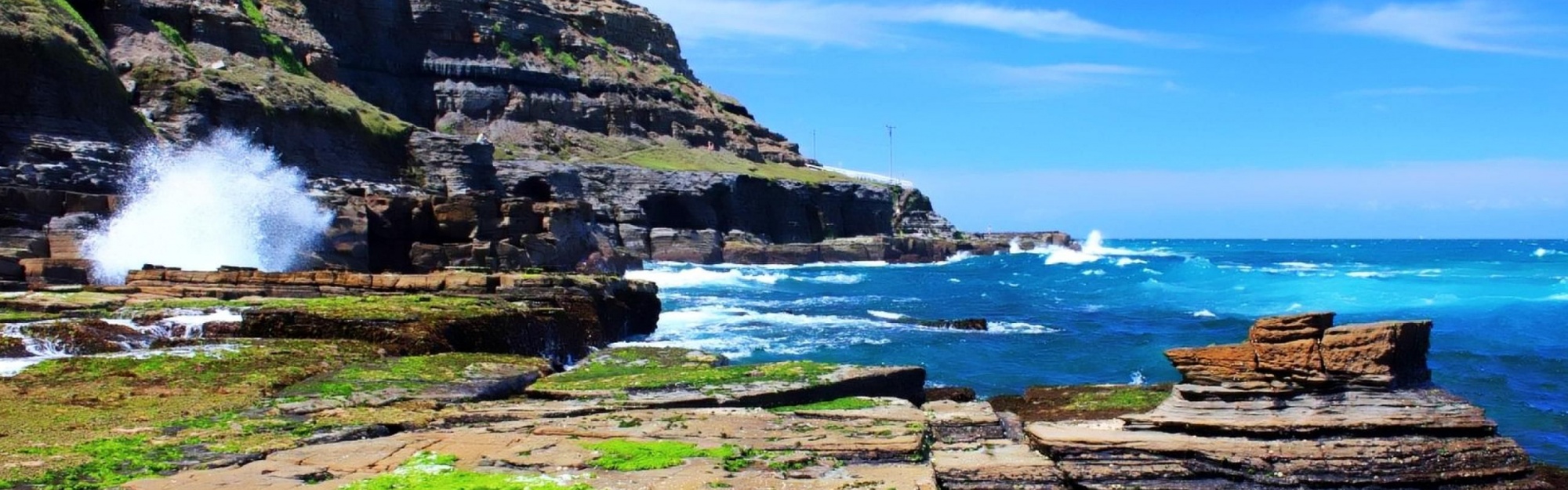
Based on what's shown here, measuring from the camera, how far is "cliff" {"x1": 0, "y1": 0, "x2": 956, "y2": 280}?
3909cm

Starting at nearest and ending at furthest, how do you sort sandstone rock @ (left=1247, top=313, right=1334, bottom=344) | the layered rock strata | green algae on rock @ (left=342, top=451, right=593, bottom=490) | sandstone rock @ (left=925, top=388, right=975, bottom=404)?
green algae on rock @ (left=342, top=451, right=593, bottom=490) < sandstone rock @ (left=1247, top=313, right=1334, bottom=344) < sandstone rock @ (left=925, top=388, right=975, bottom=404) < the layered rock strata

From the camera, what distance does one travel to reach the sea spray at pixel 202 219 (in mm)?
33469

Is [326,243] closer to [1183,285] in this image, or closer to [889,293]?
[889,293]

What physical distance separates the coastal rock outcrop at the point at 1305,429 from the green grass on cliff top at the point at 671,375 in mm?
5295

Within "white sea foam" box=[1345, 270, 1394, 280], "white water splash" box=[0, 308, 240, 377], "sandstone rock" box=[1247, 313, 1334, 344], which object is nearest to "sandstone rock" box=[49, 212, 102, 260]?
"white water splash" box=[0, 308, 240, 377]

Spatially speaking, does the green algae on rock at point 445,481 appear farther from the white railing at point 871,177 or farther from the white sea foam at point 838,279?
the white railing at point 871,177

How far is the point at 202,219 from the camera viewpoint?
38.0 m

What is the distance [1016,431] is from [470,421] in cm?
620

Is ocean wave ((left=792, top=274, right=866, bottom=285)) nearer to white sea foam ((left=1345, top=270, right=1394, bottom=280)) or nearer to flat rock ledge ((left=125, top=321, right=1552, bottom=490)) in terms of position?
white sea foam ((left=1345, top=270, right=1394, bottom=280))

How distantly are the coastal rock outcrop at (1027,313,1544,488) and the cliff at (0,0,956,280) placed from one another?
2556 centimetres

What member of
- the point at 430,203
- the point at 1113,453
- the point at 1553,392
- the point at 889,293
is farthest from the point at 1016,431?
the point at 889,293

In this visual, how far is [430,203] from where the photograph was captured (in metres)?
45.9

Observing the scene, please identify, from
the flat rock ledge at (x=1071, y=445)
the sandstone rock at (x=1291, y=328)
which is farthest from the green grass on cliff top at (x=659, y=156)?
the sandstone rock at (x=1291, y=328)

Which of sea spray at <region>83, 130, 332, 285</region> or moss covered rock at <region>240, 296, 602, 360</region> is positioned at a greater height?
sea spray at <region>83, 130, 332, 285</region>
